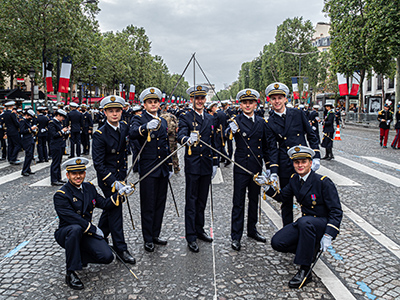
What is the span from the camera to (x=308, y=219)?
4.20 meters

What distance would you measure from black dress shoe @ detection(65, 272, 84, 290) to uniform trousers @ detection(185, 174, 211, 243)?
1.63 m

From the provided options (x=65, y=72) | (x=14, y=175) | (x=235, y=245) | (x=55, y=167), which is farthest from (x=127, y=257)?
(x=65, y=72)

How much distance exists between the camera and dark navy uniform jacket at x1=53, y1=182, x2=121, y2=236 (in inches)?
165

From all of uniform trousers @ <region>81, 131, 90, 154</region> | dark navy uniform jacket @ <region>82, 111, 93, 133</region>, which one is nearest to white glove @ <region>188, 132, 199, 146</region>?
dark navy uniform jacket @ <region>82, 111, 93, 133</region>

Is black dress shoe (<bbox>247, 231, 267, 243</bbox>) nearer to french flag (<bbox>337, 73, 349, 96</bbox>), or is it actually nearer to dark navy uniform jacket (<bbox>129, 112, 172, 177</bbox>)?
dark navy uniform jacket (<bbox>129, 112, 172, 177</bbox>)

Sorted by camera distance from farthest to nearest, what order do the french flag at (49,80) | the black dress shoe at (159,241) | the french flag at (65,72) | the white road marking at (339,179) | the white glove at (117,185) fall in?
1. the french flag at (49,80)
2. the french flag at (65,72)
3. the white road marking at (339,179)
4. the black dress shoe at (159,241)
5. the white glove at (117,185)

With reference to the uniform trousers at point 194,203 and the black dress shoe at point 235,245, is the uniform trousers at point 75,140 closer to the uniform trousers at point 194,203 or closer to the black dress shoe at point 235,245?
the uniform trousers at point 194,203

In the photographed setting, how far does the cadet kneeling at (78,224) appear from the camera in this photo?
4039 millimetres

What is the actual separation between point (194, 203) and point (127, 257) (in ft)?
3.97

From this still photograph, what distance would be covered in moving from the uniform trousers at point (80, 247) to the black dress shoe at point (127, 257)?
12.6 inches

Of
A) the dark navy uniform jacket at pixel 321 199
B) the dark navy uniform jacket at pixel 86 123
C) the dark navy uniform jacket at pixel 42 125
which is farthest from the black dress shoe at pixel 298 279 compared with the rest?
the dark navy uniform jacket at pixel 86 123

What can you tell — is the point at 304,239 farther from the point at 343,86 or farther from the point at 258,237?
the point at 343,86

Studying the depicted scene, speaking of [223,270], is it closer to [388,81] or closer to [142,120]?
[142,120]

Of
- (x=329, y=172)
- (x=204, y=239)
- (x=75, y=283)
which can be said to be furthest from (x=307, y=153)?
(x=329, y=172)
